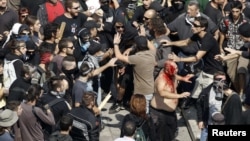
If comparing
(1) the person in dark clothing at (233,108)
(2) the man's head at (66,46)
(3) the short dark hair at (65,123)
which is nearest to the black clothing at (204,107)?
(1) the person in dark clothing at (233,108)

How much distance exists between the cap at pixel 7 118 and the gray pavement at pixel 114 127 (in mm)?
2501

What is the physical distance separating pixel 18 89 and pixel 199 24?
319 centimetres

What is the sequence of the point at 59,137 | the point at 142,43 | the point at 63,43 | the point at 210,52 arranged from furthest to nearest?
1. the point at 210,52
2. the point at 63,43
3. the point at 142,43
4. the point at 59,137

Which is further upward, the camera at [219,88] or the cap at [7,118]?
the cap at [7,118]

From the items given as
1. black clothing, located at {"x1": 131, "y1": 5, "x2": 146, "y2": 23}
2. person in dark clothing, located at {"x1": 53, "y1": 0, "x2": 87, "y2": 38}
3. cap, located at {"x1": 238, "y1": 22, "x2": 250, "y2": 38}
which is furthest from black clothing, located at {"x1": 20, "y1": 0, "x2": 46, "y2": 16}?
cap, located at {"x1": 238, "y1": 22, "x2": 250, "y2": 38}

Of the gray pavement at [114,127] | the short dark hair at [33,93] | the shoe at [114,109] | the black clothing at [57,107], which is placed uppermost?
the short dark hair at [33,93]

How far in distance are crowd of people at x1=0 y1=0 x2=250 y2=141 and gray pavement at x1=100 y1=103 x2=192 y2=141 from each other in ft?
0.48

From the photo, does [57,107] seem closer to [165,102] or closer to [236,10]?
[165,102]

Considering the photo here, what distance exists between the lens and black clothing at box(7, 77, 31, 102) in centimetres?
1111

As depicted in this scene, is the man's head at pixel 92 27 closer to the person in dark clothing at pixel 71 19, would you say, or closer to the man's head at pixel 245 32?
the person in dark clothing at pixel 71 19

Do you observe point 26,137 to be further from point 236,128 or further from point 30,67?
point 236,128

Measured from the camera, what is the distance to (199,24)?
12.3 metres

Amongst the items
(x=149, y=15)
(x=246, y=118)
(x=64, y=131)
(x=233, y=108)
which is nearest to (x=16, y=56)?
(x=64, y=131)

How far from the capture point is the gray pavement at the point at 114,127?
1241cm
